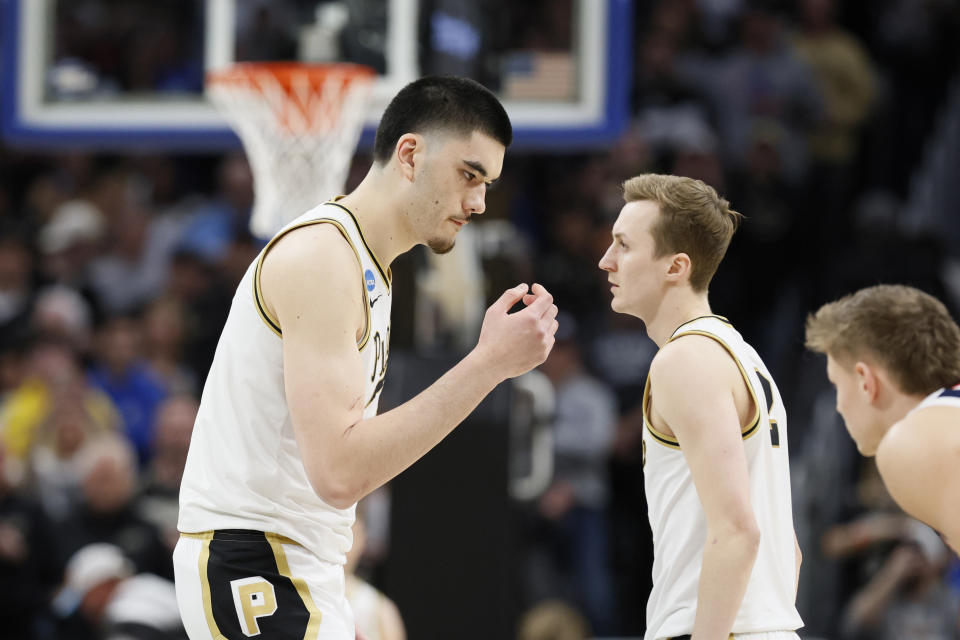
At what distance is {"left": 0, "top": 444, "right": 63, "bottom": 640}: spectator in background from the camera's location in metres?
7.75

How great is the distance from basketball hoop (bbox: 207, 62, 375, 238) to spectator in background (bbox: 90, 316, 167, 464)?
2.89m

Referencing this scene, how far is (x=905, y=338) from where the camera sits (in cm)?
351

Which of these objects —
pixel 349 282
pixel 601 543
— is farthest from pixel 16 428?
pixel 349 282

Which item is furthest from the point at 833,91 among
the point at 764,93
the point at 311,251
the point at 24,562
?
the point at 311,251

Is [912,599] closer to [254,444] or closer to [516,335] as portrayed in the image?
[516,335]

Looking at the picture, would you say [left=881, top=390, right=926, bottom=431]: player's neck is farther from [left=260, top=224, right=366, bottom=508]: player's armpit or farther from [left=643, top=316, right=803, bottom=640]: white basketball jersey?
[left=260, top=224, right=366, bottom=508]: player's armpit

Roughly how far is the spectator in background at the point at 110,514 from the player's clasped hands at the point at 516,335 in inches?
198

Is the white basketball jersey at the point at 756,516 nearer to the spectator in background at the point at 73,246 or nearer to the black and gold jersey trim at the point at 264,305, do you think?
the black and gold jersey trim at the point at 264,305

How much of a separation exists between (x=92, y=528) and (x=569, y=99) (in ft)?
13.0

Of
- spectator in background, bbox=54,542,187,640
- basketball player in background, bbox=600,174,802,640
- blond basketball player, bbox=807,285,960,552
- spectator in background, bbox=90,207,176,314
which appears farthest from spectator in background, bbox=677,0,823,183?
basketball player in background, bbox=600,174,802,640

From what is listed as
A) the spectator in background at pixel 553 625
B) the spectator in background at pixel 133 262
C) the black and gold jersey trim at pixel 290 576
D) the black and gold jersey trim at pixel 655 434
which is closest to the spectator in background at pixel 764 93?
the spectator in background at pixel 553 625

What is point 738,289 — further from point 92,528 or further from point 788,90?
point 92,528

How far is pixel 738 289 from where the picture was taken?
10289mm

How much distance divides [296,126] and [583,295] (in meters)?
3.37
